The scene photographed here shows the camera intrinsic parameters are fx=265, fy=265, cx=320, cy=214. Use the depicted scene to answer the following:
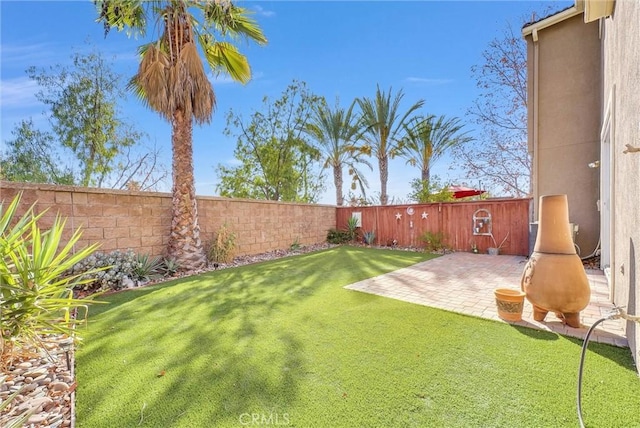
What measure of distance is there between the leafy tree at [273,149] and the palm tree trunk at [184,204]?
7.91 m

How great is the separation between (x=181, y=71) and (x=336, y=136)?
7.98m

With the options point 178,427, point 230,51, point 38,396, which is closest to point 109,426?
point 178,427

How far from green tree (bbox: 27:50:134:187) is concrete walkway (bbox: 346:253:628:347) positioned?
12152mm

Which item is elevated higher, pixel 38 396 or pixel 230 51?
pixel 230 51

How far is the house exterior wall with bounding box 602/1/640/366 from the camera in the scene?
84.0 inches

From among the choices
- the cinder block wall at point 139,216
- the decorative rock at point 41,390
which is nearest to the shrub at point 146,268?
the cinder block wall at point 139,216

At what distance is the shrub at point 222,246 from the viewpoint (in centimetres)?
726

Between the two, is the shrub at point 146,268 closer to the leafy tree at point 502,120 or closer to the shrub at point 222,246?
the shrub at point 222,246

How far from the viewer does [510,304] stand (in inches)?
122

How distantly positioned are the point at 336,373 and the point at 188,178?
19.6 feet

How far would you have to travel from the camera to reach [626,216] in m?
2.60

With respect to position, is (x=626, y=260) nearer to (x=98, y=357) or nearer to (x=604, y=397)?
(x=604, y=397)

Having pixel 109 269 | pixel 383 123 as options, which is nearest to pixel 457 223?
pixel 383 123

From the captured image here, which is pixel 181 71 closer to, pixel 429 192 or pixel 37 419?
pixel 37 419
